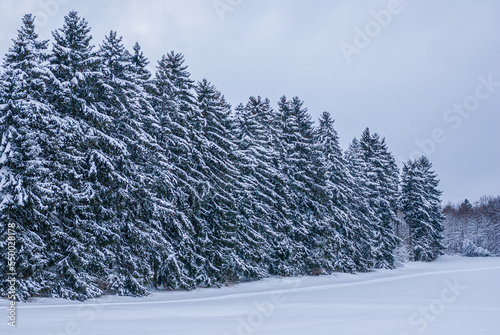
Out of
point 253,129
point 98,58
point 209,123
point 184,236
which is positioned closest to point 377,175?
point 253,129

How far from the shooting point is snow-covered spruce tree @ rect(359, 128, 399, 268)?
164 ft

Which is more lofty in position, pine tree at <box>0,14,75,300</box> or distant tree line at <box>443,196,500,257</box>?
pine tree at <box>0,14,75,300</box>

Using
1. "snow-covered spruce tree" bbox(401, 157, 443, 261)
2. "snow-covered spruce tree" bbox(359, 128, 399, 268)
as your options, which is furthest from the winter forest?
"snow-covered spruce tree" bbox(401, 157, 443, 261)

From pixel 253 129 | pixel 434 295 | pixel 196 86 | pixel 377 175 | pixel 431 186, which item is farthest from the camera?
pixel 431 186

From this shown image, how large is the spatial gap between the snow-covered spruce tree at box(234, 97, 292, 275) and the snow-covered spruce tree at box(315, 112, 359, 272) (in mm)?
5610

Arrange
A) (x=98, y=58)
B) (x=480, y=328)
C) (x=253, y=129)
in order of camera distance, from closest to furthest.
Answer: (x=480, y=328) < (x=98, y=58) < (x=253, y=129)

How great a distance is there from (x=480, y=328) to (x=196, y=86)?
2344 centimetres

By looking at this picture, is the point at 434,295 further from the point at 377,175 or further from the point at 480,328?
the point at 377,175

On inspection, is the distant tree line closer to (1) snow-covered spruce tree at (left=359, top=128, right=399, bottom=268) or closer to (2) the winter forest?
(1) snow-covered spruce tree at (left=359, top=128, right=399, bottom=268)

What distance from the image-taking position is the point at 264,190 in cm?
3425

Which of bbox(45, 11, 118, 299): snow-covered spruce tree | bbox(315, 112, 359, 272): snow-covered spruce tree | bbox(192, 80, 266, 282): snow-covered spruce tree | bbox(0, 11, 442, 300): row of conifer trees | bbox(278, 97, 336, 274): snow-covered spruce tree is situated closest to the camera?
bbox(0, 11, 442, 300): row of conifer trees

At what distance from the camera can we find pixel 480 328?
991cm

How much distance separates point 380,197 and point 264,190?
2338 cm

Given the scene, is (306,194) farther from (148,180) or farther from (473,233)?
(473,233)
